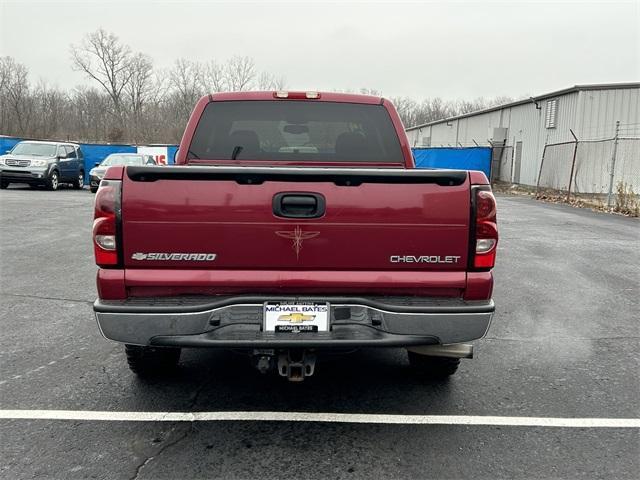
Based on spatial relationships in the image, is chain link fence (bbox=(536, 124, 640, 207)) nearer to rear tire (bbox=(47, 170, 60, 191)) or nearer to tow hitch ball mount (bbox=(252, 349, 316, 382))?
tow hitch ball mount (bbox=(252, 349, 316, 382))

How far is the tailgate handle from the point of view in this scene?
2.85m

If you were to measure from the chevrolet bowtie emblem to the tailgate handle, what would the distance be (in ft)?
1.72

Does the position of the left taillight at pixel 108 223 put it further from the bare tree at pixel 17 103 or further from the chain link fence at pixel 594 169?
the bare tree at pixel 17 103

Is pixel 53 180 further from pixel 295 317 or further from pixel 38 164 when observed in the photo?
pixel 295 317

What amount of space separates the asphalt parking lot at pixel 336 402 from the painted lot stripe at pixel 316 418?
51mm

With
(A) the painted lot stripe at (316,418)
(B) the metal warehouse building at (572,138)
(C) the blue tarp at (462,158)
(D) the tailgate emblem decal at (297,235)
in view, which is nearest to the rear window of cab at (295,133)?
(D) the tailgate emblem decal at (297,235)

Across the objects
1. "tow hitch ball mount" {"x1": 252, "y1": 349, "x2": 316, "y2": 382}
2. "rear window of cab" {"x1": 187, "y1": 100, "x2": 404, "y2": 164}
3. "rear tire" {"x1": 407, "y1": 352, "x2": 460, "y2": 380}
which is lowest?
"rear tire" {"x1": 407, "y1": 352, "x2": 460, "y2": 380}

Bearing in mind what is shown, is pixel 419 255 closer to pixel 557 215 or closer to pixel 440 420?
pixel 440 420

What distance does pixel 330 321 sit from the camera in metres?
2.85

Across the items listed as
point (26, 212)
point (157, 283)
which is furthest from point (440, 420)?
point (26, 212)

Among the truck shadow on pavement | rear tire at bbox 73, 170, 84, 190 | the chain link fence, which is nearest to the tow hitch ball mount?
the truck shadow on pavement

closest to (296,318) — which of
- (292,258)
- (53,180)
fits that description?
(292,258)

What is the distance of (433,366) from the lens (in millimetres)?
3730

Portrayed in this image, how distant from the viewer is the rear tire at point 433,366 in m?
3.65
